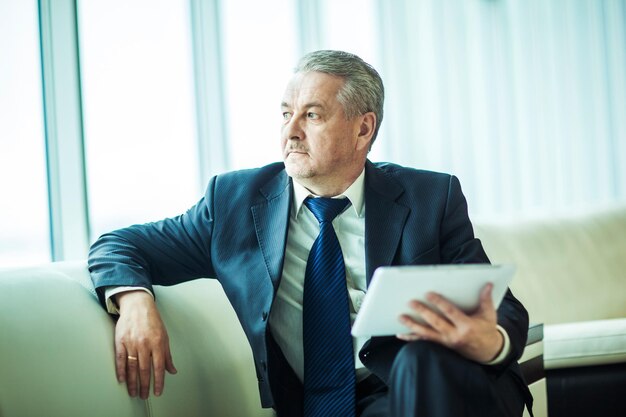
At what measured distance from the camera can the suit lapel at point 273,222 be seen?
5.65 feet

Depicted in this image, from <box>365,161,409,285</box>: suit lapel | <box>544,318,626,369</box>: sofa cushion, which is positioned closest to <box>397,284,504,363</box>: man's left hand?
<box>365,161,409,285</box>: suit lapel

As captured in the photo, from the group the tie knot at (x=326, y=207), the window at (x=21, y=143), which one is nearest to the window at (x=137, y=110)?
the window at (x=21, y=143)

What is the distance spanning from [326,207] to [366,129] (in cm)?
30

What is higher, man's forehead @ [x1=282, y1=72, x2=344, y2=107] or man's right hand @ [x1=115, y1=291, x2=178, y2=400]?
man's forehead @ [x1=282, y1=72, x2=344, y2=107]

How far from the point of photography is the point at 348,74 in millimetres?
1912

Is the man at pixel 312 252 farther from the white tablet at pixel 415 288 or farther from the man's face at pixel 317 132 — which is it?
the white tablet at pixel 415 288

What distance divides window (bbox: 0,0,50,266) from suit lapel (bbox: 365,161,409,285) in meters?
1.19

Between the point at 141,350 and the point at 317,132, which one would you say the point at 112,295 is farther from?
the point at 317,132

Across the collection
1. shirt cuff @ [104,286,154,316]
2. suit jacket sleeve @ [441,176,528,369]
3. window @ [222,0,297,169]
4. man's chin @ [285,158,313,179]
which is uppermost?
window @ [222,0,297,169]

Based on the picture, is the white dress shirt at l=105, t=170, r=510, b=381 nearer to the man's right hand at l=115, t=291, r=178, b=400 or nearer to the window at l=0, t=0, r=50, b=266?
the man's right hand at l=115, t=291, r=178, b=400

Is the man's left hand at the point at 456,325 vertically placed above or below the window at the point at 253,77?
below

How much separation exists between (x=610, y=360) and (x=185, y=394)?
1364 mm

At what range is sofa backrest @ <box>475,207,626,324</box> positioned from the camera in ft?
9.28

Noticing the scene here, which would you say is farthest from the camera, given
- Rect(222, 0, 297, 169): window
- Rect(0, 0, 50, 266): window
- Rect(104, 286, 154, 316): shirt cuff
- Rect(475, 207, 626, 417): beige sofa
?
Rect(222, 0, 297, 169): window
